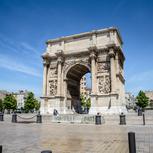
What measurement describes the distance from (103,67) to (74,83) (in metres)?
8.51

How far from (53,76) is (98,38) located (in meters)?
10.6

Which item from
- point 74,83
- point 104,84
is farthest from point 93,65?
point 74,83

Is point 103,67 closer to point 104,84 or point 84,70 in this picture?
point 104,84

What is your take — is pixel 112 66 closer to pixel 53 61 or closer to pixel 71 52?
pixel 71 52

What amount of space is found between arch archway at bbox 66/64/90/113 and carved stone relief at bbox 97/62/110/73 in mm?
2778

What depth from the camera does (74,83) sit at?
37625 millimetres

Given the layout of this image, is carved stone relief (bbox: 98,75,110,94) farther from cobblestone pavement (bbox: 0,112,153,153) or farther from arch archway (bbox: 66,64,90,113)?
cobblestone pavement (bbox: 0,112,153,153)

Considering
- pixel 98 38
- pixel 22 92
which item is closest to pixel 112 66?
pixel 98 38

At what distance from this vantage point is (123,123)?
1753 centimetres

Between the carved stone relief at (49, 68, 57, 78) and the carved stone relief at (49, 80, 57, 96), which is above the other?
the carved stone relief at (49, 68, 57, 78)

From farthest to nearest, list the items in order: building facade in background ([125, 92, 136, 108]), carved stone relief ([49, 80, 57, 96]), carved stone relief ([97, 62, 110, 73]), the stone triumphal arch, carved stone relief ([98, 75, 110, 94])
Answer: building facade in background ([125, 92, 136, 108])
carved stone relief ([49, 80, 57, 96])
carved stone relief ([97, 62, 110, 73])
carved stone relief ([98, 75, 110, 94])
the stone triumphal arch

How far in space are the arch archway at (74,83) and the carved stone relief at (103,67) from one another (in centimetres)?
278

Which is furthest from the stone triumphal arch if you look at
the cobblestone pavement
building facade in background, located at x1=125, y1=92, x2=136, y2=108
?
building facade in background, located at x1=125, y1=92, x2=136, y2=108

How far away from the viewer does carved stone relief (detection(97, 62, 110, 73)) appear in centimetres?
3083
